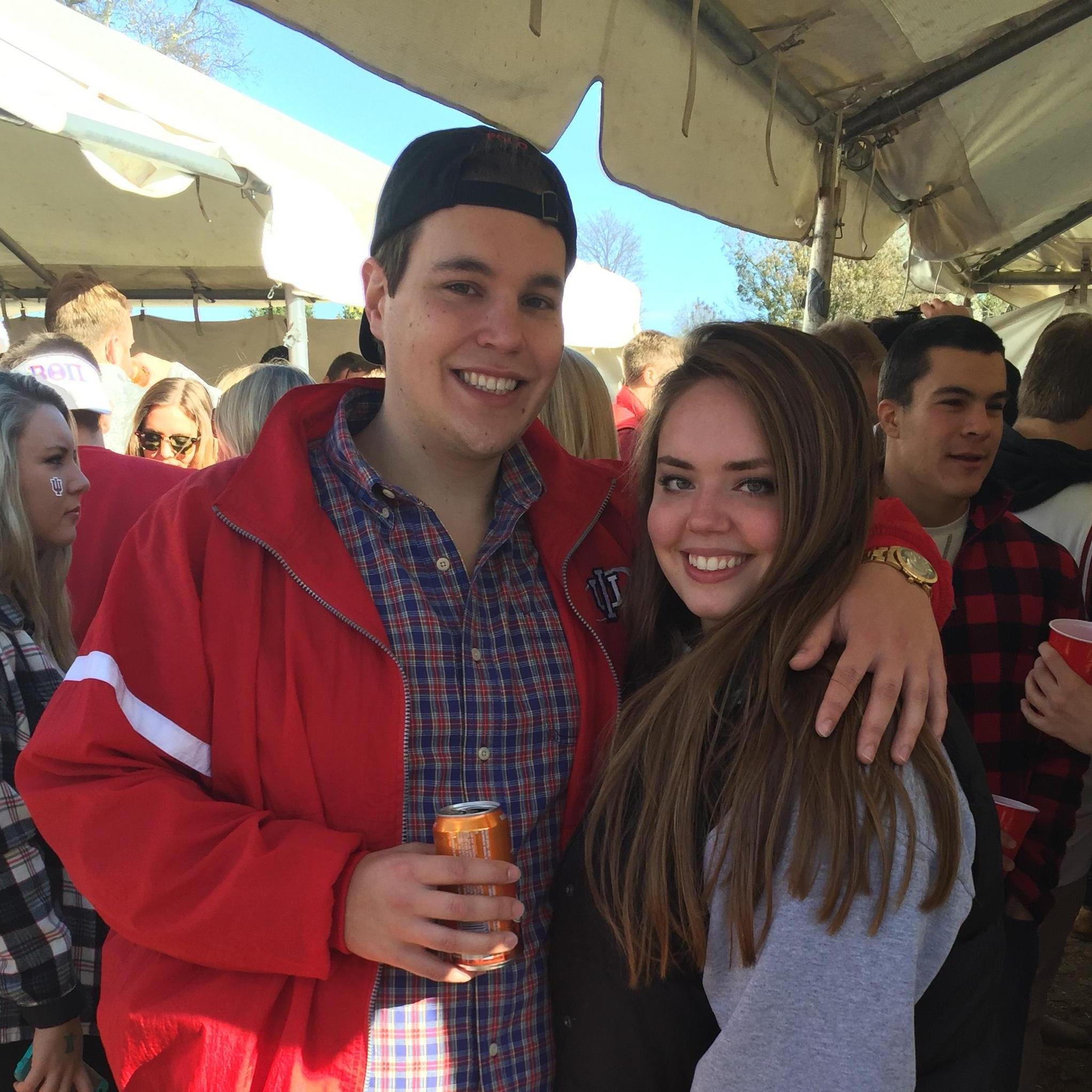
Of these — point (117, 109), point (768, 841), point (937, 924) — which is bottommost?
point (937, 924)

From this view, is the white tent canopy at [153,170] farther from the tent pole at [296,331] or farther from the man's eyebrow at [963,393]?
the man's eyebrow at [963,393]

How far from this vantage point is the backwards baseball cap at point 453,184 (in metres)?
1.58

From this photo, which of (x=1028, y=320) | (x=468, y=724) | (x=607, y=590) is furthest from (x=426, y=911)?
(x=1028, y=320)

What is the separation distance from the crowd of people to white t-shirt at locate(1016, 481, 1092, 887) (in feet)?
2.48

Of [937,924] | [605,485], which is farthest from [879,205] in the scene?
[937,924]

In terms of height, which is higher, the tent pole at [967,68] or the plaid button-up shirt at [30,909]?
the tent pole at [967,68]

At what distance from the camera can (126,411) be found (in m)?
4.34

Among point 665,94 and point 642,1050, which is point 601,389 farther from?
point 642,1050

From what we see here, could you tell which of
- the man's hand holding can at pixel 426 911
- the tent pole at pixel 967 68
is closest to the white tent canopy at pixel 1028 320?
the tent pole at pixel 967 68

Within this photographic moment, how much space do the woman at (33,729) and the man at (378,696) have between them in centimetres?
65

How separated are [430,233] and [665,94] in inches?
63.0

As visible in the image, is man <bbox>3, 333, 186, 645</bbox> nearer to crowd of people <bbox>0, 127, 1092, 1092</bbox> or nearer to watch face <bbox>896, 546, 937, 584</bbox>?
crowd of people <bbox>0, 127, 1092, 1092</bbox>

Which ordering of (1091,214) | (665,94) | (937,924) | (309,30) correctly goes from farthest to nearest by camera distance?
(1091,214) → (665,94) → (309,30) → (937,924)

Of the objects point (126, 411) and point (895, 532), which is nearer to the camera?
point (895, 532)
